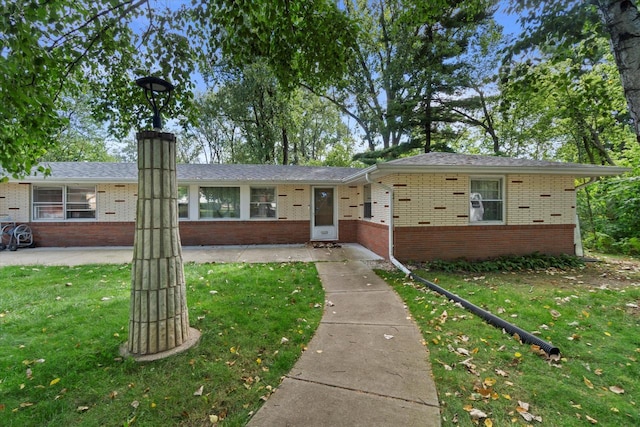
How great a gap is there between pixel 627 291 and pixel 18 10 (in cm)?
889

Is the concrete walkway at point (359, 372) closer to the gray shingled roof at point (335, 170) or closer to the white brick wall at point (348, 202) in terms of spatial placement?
the gray shingled roof at point (335, 170)

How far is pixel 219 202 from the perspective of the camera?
419 inches

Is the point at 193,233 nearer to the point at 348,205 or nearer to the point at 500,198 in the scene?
the point at 348,205

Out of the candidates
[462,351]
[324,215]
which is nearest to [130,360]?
[462,351]

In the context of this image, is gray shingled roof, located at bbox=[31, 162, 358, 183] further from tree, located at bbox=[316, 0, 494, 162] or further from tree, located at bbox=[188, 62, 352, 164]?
tree, located at bbox=[316, 0, 494, 162]

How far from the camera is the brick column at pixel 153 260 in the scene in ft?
9.73

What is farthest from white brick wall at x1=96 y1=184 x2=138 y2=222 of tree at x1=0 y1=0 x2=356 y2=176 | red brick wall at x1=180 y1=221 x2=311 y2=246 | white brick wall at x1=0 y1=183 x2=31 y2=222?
tree at x1=0 y1=0 x2=356 y2=176

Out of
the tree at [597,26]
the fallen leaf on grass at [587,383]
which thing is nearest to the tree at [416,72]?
the tree at [597,26]

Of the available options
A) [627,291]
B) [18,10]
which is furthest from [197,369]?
[627,291]

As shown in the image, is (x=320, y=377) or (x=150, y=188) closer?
(x=320, y=377)

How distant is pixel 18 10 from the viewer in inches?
76.8

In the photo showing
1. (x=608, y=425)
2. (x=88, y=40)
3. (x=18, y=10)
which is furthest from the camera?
(x=88, y=40)

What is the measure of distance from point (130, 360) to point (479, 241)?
26.1 ft

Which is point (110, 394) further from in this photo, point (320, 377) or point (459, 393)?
point (459, 393)
